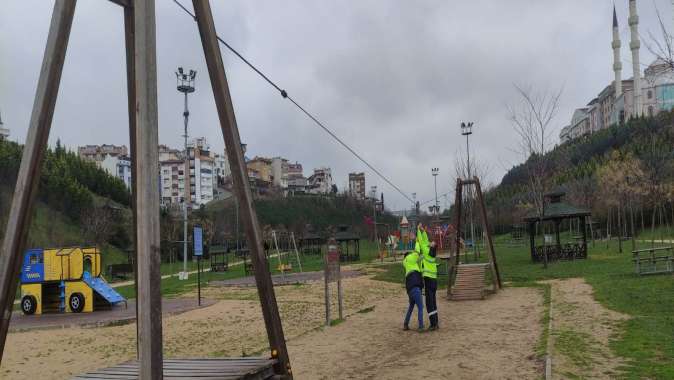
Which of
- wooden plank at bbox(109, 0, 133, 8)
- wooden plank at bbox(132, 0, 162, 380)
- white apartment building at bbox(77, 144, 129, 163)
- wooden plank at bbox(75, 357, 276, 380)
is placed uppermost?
white apartment building at bbox(77, 144, 129, 163)

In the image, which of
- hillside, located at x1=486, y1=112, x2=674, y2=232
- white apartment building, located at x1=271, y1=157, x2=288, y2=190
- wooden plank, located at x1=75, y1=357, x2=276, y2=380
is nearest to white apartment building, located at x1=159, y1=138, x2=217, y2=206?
Result: white apartment building, located at x1=271, y1=157, x2=288, y2=190

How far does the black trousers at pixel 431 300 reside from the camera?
1080 centimetres

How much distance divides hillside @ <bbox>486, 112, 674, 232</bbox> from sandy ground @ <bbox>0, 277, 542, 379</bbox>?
290 inches

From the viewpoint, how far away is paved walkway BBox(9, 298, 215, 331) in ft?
50.8

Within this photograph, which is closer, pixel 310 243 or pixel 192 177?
pixel 310 243

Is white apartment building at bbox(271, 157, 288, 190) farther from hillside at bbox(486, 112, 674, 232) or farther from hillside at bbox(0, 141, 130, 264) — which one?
hillside at bbox(0, 141, 130, 264)

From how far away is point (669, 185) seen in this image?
39.1 meters

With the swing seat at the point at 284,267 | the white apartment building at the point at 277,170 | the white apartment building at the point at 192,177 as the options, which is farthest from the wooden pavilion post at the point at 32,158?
the white apartment building at the point at 277,170

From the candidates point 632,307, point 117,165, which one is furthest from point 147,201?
point 117,165

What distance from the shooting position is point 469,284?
16.8 meters

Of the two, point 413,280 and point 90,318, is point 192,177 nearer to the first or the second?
point 90,318

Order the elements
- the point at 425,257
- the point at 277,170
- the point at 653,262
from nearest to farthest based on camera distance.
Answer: the point at 425,257 → the point at 653,262 → the point at 277,170

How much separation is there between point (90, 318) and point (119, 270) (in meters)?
23.9

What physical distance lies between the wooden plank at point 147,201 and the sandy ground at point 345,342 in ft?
12.8
